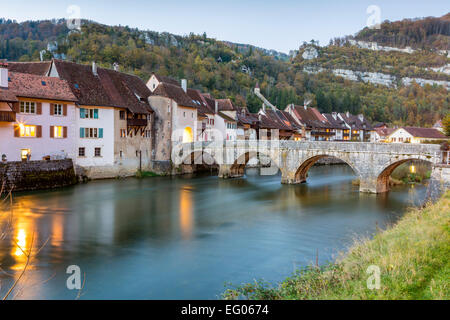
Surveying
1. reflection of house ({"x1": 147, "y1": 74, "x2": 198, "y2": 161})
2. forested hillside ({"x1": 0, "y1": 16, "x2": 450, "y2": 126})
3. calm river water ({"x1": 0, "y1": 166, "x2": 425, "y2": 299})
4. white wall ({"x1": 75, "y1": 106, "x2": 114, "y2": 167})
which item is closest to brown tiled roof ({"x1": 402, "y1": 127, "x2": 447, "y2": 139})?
forested hillside ({"x1": 0, "y1": 16, "x2": 450, "y2": 126})

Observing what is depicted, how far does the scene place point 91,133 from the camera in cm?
3516

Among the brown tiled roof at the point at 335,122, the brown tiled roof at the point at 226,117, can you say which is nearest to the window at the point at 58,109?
the brown tiled roof at the point at 226,117

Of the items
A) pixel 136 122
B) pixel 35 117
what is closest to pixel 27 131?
pixel 35 117

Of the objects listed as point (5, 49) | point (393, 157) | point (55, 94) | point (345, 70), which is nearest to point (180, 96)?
point (55, 94)

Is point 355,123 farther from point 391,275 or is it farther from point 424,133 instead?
point 391,275

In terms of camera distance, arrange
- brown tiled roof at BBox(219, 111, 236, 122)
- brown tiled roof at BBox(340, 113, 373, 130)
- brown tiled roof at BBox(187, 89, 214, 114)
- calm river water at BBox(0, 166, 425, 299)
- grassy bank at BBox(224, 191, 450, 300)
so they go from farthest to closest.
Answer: brown tiled roof at BBox(340, 113, 373, 130) → brown tiled roof at BBox(219, 111, 236, 122) → brown tiled roof at BBox(187, 89, 214, 114) → calm river water at BBox(0, 166, 425, 299) → grassy bank at BBox(224, 191, 450, 300)

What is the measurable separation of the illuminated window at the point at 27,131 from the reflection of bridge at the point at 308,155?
51.7 ft

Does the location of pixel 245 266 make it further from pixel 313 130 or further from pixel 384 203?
pixel 313 130

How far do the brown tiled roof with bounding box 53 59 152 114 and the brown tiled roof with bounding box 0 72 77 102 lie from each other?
5.04 feet

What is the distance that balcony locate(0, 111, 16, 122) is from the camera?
27.5 m

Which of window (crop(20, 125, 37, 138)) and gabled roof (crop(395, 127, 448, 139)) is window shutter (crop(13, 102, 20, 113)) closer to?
window (crop(20, 125, 37, 138))

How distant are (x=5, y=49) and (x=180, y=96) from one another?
8722 centimetres

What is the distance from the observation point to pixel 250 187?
114 ft

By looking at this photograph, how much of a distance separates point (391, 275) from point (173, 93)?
124 ft
